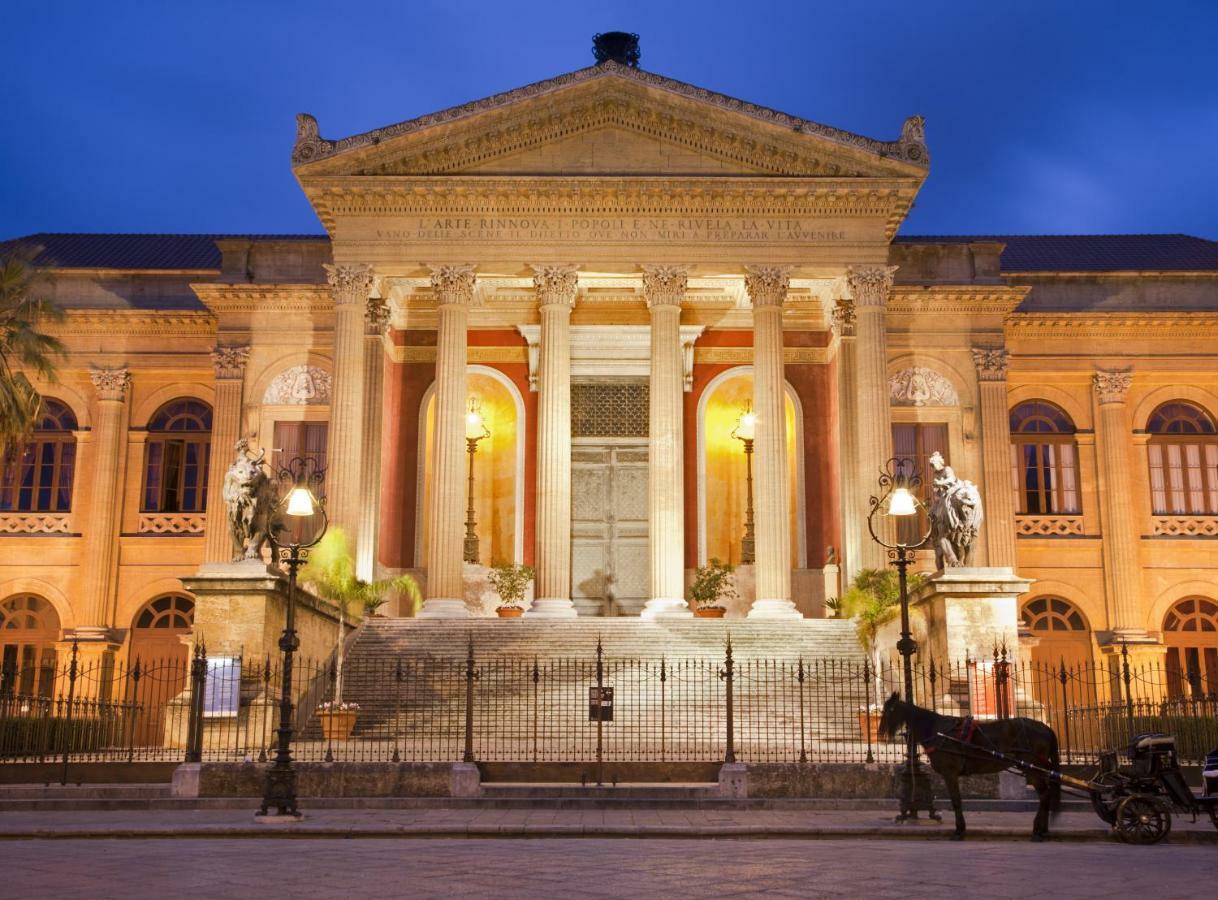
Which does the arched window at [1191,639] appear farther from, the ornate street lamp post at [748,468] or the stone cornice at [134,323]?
the stone cornice at [134,323]

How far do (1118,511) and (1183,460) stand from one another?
8.98ft

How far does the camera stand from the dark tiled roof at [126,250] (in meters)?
40.0

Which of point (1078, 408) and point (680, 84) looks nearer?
point (680, 84)

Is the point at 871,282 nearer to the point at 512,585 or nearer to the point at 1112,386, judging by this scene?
the point at 1112,386

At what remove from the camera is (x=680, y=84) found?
3031 cm

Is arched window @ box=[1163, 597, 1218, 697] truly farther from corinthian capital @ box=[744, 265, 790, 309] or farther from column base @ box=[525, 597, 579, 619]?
column base @ box=[525, 597, 579, 619]

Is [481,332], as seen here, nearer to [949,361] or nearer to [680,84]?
[680,84]

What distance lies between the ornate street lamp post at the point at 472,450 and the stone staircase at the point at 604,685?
536 cm

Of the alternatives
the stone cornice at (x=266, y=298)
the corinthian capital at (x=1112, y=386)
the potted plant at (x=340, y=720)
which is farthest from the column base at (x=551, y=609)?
the corinthian capital at (x=1112, y=386)

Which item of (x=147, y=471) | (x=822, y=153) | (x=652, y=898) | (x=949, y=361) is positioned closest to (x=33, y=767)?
(x=652, y=898)

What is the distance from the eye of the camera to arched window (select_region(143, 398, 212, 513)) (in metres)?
35.8

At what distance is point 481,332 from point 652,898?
27309mm

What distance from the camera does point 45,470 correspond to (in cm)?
3625

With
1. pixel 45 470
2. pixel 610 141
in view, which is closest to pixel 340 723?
pixel 610 141
